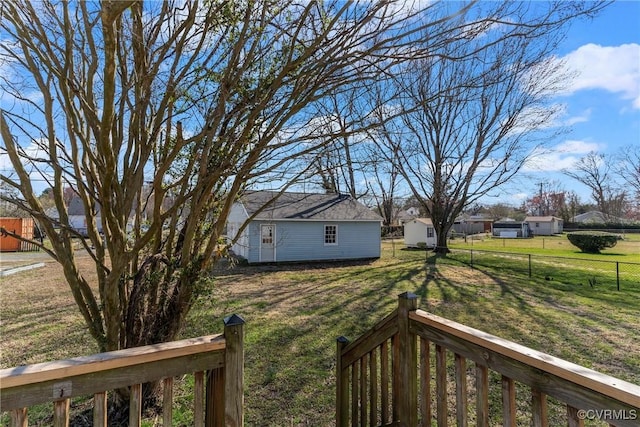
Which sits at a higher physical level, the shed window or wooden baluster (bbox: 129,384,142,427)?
the shed window

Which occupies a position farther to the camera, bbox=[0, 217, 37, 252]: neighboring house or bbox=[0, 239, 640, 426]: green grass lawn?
bbox=[0, 217, 37, 252]: neighboring house

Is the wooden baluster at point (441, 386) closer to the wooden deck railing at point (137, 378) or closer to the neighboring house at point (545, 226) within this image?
the wooden deck railing at point (137, 378)

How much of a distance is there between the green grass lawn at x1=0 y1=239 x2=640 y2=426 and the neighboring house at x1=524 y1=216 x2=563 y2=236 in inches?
1379

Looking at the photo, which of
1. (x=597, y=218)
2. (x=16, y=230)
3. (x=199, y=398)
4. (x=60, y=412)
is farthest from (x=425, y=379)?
(x=597, y=218)

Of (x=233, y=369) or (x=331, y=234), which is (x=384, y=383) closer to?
(x=233, y=369)

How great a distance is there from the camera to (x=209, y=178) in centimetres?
215

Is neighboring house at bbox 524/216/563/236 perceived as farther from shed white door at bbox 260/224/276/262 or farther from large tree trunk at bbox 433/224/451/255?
shed white door at bbox 260/224/276/262

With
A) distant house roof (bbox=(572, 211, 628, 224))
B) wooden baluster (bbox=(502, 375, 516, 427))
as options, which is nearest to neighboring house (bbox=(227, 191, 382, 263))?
wooden baluster (bbox=(502, 375, 516, 427))

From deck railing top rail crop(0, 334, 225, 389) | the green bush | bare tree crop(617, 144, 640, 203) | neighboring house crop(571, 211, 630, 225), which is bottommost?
the green bush

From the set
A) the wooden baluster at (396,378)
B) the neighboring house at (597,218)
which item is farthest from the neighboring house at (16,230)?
the neighboring house at (597,218)

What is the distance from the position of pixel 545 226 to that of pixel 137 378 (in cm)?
4768

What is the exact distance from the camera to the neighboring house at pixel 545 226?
128 feet

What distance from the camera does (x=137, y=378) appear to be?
137 centimetres

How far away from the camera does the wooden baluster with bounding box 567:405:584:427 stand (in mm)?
1137
